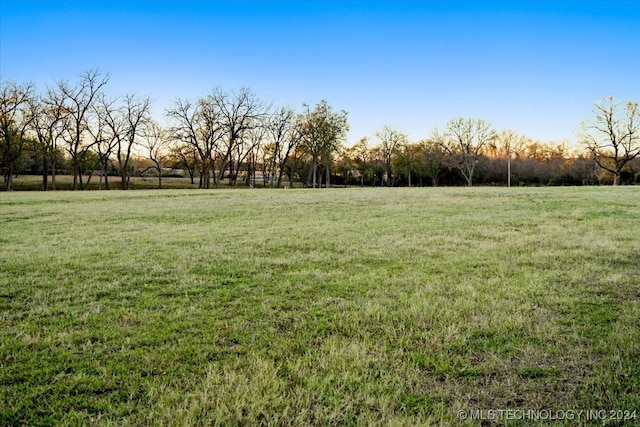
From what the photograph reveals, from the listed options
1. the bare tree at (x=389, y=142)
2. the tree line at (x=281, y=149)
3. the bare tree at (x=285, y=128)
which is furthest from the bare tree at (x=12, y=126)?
the bare tree at (x=389, y=142)

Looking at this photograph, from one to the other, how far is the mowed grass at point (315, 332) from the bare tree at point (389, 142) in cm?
7770

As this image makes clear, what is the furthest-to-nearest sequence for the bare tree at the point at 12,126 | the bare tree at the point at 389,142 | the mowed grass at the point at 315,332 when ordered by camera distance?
1. the bare tree at the point at 389,142
2. the bare tree at the point at 12,126
3. the mowed grass at the point at 315,332

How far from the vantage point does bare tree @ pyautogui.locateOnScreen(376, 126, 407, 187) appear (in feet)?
279

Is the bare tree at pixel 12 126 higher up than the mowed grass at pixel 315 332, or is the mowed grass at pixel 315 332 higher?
the bare tree at pixel 12 126

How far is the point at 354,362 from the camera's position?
3.45 m

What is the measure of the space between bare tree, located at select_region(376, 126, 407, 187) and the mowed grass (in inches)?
3059

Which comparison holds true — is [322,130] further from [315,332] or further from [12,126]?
[315,332]

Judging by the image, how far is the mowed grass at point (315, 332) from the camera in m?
2.88

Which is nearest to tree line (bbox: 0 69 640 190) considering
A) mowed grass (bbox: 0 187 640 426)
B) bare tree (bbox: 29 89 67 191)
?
bare tree (bbox: 29 89 67 191)

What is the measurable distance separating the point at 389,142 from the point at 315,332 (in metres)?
84.8

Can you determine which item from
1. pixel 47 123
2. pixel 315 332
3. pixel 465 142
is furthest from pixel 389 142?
pixel 315 332

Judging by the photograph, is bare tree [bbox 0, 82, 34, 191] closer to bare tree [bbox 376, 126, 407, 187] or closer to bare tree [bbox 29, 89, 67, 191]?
bare tree [bbox 29, 89, 67, 191]

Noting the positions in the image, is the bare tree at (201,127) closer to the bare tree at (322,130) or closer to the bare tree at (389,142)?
the bare tree at (322,130)

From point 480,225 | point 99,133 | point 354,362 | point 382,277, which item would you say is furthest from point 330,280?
point 99,133
